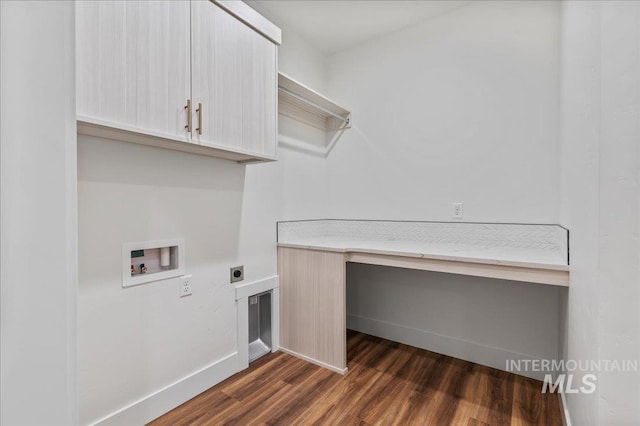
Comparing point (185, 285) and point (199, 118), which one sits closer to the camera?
point (199, 118)

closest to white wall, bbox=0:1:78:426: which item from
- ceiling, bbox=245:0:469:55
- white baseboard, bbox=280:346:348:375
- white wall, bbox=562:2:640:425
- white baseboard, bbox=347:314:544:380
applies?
white wall, bbox=562:2:640:425

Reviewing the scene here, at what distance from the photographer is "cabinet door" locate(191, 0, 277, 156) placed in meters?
1.45

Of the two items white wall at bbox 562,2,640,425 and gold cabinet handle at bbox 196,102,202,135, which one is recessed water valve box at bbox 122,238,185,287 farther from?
white wall at bbox 562,2,640,425

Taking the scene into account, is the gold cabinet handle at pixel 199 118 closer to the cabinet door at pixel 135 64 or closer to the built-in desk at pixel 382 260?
the cabinet door at pixel 135 64

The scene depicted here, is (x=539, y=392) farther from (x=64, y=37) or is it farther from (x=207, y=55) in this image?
(x=207, y=55)

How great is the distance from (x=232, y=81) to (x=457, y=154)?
5.60ft

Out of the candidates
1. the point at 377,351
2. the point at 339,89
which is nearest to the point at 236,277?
the point at 377,351

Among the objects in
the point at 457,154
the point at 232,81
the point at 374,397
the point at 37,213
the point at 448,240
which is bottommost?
the point at 374,397

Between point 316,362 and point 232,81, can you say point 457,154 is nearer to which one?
point 232,81

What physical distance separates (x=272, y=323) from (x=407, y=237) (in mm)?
1303

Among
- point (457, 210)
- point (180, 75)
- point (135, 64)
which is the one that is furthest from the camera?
point (457, 210)

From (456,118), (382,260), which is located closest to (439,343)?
(382,260)

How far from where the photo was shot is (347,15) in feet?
7.59

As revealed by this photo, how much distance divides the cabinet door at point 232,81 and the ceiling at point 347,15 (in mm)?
646
